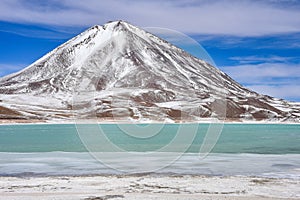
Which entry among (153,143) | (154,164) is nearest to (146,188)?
(154,164)

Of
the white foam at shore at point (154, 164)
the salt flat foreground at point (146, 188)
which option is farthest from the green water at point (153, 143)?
the salt flat foreground at point (146, 188)

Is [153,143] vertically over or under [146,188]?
over

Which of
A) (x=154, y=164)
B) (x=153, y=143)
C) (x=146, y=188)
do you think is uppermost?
(x=153, y=143)

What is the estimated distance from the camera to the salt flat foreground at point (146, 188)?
20188 mm

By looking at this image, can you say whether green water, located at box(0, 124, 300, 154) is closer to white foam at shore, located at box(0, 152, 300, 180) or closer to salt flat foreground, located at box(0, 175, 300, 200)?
white foam at shore, located at box(0, 152, 300, 180)

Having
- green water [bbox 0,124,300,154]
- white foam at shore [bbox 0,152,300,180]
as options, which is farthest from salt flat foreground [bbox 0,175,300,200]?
green water [bbox 0,124,300,154]

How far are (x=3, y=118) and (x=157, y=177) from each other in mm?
145788

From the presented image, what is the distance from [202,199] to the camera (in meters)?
19.4

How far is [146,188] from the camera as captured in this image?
22.3m

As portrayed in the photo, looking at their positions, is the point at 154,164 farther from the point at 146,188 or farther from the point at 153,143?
the point at 153,143

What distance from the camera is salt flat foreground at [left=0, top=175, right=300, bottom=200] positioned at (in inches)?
795

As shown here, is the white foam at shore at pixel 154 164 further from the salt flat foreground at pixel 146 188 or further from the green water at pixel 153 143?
the green water at pixel 153 143

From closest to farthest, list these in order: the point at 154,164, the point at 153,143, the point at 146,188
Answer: the point at 146,188
the point at 154,164
the point at 153,143

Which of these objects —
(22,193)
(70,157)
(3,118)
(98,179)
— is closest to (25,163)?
(70,157)
